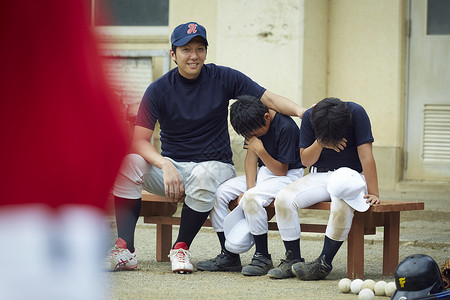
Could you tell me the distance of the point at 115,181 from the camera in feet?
2.49

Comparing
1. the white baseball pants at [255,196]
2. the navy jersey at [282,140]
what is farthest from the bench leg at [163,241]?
the navy jersey at [282,140]

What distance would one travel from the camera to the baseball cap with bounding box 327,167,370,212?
405 centimetres

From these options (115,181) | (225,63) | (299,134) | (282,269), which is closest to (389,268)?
(282,269)

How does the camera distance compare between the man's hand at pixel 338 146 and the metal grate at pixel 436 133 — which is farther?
the metal grate at pixel 436 133

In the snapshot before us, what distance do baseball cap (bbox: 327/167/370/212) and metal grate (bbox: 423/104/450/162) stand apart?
4.52m

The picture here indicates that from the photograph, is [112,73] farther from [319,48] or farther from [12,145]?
[319,48]

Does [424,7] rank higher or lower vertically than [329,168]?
higher

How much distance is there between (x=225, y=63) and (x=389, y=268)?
173 inches

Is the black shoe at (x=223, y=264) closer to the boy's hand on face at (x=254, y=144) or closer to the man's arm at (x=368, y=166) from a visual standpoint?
the boy's hand on face at (x=254, y=144)

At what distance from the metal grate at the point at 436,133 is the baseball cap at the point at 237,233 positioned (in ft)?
14.4

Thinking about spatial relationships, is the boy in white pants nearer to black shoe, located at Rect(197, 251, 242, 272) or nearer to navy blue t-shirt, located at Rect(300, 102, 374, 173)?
black shoe, located at Rect(197, 251, 242, 272)

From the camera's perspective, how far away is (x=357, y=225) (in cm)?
421

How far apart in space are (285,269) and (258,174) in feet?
2.25

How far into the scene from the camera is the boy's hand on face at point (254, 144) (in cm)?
449
